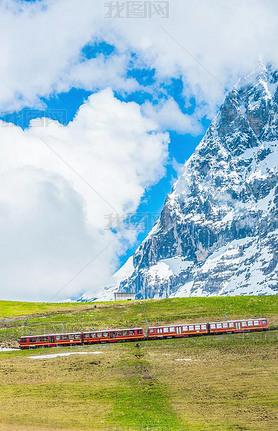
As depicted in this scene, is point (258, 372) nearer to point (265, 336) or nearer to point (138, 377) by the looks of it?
point (138, 377)

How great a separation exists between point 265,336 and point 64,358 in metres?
32.8

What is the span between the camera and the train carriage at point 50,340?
3521 inches

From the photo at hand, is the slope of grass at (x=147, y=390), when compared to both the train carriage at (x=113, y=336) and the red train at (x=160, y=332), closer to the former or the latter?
the red train at (x=160, y=332)

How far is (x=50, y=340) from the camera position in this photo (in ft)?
295

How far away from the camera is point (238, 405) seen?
3944cm

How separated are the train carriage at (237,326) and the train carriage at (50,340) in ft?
81.1

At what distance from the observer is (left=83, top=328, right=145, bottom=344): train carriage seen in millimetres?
91188

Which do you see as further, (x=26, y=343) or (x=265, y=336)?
(x=26, y=343)

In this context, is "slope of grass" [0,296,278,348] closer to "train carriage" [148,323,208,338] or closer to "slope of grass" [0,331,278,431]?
"train carriage" [148,323,208,338]

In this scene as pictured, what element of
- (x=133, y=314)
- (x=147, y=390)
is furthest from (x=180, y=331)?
(x=147, y=390)

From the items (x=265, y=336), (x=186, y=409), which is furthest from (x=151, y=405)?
(x=265, y=336)

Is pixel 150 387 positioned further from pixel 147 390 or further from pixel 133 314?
pixel 133 314

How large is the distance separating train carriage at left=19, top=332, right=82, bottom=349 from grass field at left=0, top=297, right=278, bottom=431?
22.6 ft

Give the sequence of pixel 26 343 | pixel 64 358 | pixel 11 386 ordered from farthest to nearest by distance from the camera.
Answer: pixel 26 343
pixel 64 358
pixel 11 386
